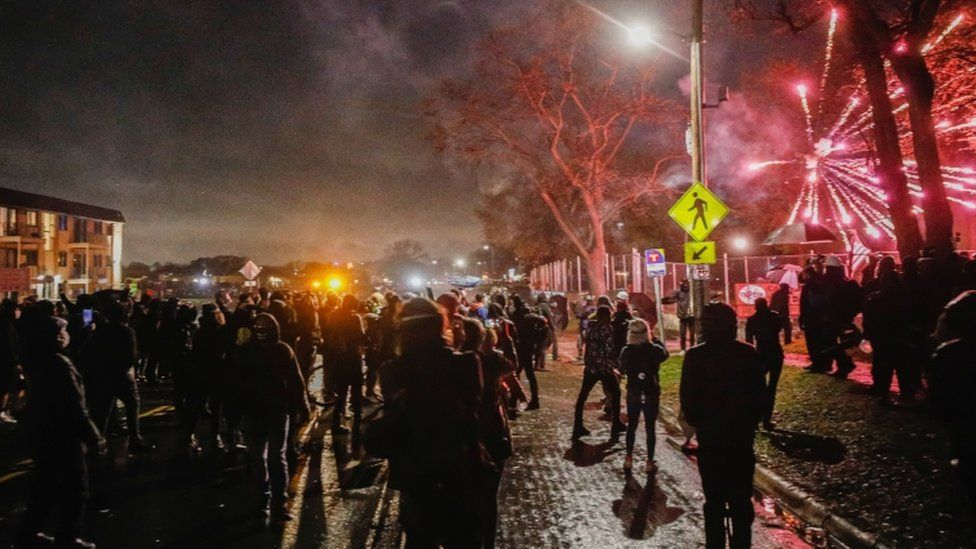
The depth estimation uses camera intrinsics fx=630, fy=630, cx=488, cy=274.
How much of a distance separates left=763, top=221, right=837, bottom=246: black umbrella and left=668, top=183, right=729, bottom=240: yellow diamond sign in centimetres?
987

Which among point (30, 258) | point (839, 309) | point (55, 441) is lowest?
point (55, 441)

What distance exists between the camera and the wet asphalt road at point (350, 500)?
17.6ft

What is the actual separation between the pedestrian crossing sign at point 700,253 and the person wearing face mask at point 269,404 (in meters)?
7.21

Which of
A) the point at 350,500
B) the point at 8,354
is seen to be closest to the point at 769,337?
the point at 350,500

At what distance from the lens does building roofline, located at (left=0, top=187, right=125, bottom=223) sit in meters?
44.7

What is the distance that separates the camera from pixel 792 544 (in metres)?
5.30

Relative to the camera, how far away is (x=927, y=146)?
11.8 metres

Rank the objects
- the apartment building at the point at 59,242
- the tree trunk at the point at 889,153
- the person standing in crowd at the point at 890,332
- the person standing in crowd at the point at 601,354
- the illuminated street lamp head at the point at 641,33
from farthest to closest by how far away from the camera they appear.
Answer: the apartment building at the point at 59,242, the tree trunk at the point at 889,153, the illuminated street lamp head at the point at 641,33, the person standing in crowd at the point at 890,332, the person standing in crowd at the point at 601,354

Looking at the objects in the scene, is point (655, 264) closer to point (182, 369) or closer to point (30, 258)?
point (182, 369)

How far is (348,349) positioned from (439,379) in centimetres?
641

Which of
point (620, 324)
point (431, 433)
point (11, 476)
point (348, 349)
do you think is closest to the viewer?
point (431, 433)

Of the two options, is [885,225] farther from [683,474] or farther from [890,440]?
[683,474]

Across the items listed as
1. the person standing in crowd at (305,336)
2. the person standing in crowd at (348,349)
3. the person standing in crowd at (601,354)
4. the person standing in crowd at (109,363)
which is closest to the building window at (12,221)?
the person standing in crowd at (305,336)

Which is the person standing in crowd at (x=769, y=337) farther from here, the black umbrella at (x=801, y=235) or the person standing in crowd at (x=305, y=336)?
the black umbrella at (x=801, y=235)
